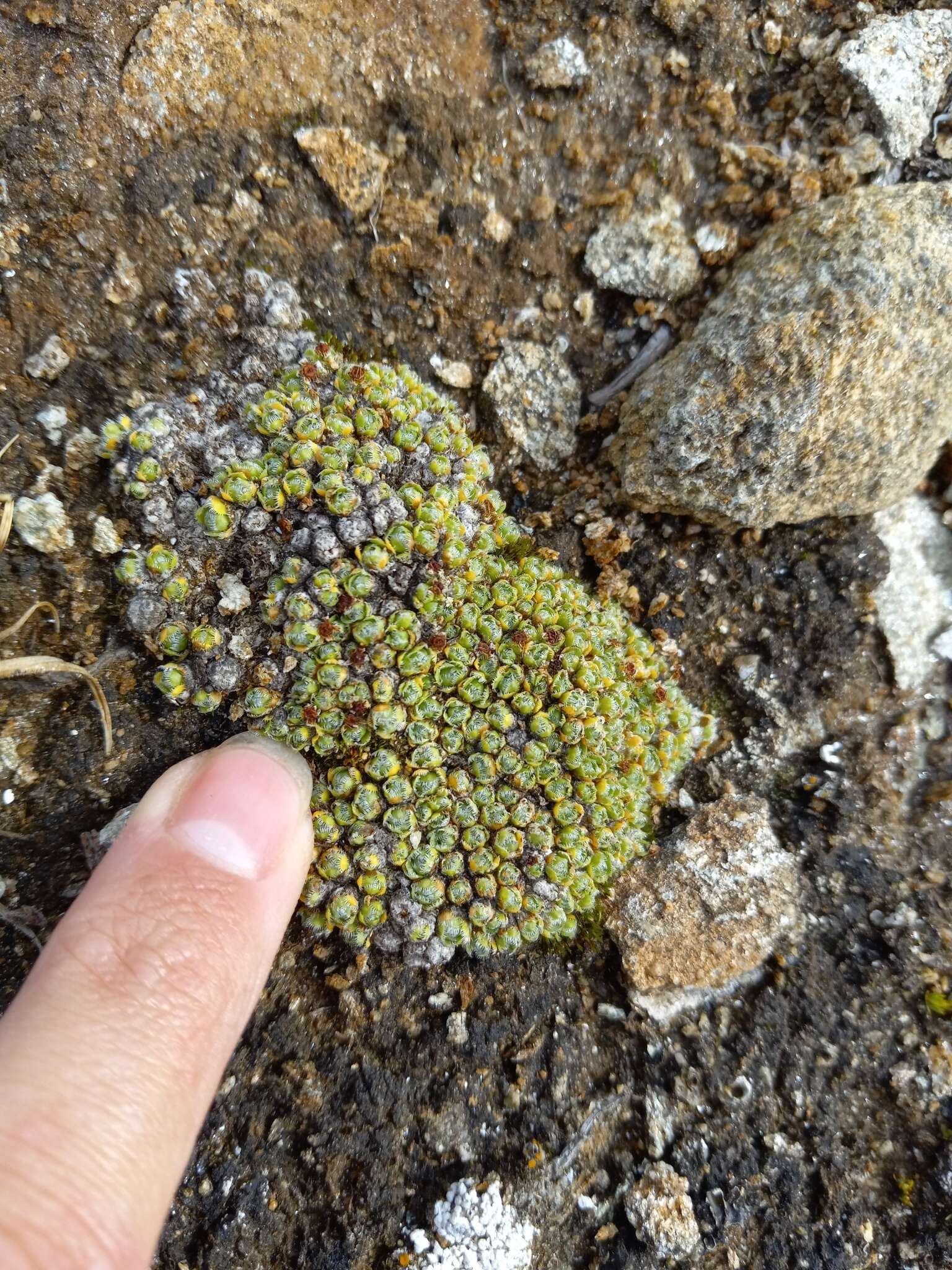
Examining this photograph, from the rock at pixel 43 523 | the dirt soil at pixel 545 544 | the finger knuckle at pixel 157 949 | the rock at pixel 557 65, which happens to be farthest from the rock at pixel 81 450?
the rock at pixel 557 65

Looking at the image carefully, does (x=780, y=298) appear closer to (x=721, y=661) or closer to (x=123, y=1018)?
(x=721, y=661)

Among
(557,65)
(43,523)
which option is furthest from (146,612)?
(557,65)

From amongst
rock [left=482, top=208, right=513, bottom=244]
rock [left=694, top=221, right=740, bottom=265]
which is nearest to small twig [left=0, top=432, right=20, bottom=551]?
rock [left=482, top=208, right=513, bottom=244]

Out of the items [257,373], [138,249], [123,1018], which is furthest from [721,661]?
[138,249]

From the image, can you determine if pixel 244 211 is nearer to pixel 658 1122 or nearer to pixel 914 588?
pixel 914 588

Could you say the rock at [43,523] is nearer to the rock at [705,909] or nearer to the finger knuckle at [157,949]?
the finger knuckle at [157,949]
